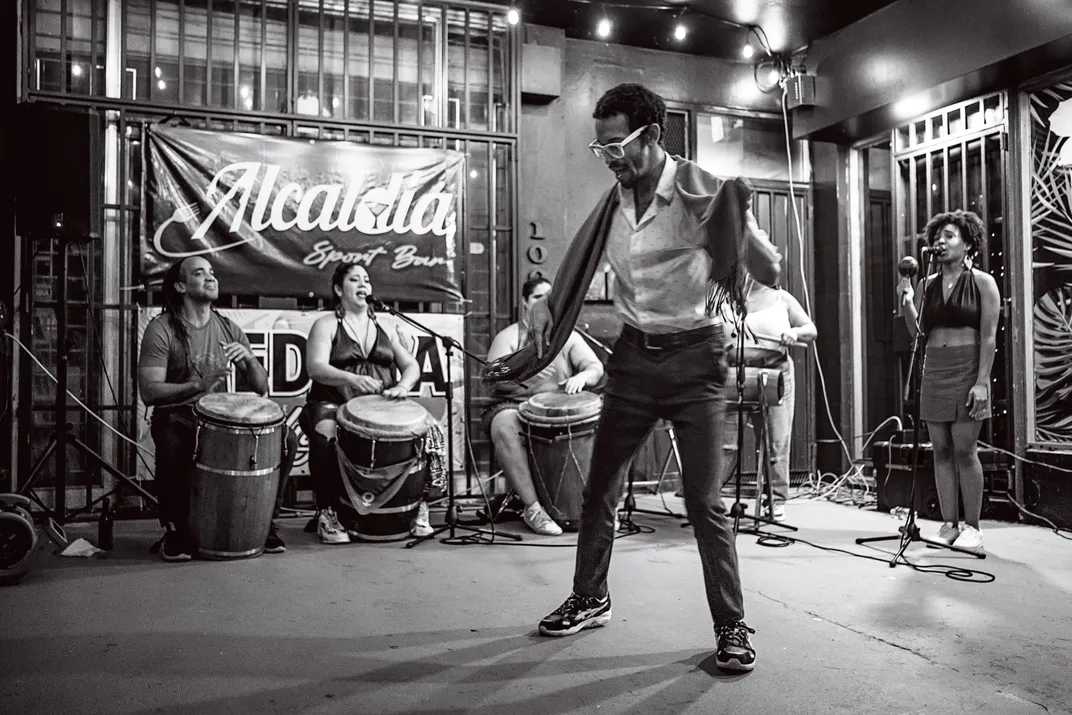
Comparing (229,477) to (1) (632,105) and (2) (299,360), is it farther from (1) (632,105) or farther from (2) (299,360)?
(1) (632,105)

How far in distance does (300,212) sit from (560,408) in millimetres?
2706

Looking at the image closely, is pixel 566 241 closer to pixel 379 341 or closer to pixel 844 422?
pixel 379 341

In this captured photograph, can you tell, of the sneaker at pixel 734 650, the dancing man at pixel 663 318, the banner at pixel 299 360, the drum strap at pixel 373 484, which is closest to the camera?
the sneaker at pixel 734 650

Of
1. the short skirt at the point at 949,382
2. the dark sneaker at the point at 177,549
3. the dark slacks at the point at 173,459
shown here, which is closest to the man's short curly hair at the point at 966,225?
the short skirt at the point at 949,382

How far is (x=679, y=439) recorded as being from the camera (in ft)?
10.0

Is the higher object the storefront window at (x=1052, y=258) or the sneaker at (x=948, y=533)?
the storefront window at (x=1052, y=258)

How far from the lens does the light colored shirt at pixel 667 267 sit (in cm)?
306

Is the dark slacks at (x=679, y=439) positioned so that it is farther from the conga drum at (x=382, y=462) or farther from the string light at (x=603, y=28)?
the string light at (x=603, y=28)

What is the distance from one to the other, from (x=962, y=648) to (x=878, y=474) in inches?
152

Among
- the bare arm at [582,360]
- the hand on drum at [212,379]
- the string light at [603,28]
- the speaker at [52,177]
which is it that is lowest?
the hand on drum at [212,379]

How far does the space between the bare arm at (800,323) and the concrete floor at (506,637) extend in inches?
72.8

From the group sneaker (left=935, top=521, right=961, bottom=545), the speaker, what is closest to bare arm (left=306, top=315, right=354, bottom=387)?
the speaker

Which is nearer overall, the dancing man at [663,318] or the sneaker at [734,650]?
the sneaker at [734,650]

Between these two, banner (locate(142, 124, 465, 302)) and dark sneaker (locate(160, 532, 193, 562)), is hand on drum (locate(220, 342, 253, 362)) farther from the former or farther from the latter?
banner (locate(142, 124, 465, 302))
